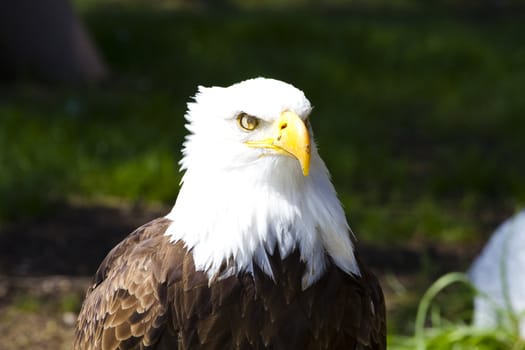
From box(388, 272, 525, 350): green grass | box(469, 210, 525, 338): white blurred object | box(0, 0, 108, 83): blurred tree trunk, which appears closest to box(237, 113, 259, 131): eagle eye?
box(388, 272, 525, 350): green grass

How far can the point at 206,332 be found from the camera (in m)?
2.63

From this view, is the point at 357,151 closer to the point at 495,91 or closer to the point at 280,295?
the point at 495,91

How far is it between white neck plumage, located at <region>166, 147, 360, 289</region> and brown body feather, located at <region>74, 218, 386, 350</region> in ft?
0.14

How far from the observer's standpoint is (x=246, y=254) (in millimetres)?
2613

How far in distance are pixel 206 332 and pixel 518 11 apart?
10.8 m

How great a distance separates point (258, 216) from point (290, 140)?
0.28 meters

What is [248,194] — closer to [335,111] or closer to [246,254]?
[246,254]

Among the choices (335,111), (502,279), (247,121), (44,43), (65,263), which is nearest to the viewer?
(247,121)

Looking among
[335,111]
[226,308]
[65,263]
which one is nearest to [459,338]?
[226,308]

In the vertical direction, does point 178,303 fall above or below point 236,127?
below

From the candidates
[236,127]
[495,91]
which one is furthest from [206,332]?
[495,91]

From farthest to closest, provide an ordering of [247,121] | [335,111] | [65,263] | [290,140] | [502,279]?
[335,111]
[65,263]
[502,279]
[247,121]
[290,140]

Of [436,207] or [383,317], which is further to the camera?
[436,207]

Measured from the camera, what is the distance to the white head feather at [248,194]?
251 centimetres
